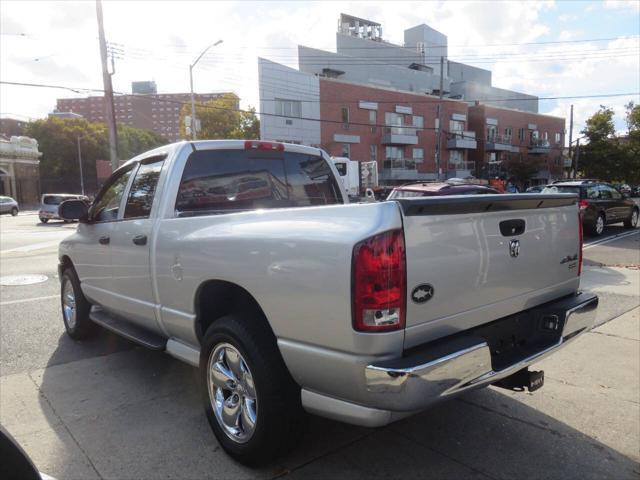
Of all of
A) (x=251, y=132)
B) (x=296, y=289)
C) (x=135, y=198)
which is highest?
(x=251, y=132)

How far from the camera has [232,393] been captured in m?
2.95

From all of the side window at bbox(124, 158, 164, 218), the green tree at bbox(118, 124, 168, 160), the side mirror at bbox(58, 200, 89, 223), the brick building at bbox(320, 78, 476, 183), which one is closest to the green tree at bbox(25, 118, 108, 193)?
the green tree at bbox(118, 124, 168, 160)

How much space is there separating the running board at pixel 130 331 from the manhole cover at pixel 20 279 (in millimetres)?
4614

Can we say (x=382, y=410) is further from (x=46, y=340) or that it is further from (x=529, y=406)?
(x=46, y=340)

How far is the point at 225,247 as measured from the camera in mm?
2840

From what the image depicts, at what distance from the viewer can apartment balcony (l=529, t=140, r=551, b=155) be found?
63156mm

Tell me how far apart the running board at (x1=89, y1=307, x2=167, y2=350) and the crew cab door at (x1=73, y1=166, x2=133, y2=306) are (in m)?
0.15

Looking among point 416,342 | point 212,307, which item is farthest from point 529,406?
point 212,307

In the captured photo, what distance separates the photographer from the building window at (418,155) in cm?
4966

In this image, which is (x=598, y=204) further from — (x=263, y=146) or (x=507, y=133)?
(x=507, y=133)

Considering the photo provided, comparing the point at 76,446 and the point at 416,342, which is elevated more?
the point at 416,342

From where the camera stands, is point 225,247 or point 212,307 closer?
point 225,247

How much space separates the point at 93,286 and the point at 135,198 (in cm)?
111

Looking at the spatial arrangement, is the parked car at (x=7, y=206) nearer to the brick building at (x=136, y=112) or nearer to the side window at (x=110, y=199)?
the side window at (x=110, y=199)
